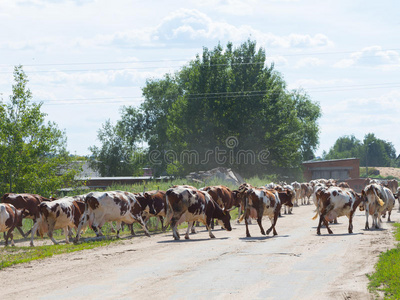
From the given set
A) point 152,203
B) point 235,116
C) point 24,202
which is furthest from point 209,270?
point 235,116

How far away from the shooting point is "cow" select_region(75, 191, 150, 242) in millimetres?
24750

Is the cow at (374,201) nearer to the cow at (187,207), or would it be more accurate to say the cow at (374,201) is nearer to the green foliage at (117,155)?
the cow at (187,207)

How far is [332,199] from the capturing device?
999 inches

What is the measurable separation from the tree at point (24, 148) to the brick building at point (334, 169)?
76.2m

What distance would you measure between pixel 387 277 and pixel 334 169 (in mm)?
98037

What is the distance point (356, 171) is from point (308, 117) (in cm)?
1457

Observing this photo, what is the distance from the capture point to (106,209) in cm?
2506

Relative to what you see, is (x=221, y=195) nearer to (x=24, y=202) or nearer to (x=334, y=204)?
(x=334, y=204)

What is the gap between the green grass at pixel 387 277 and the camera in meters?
11.9

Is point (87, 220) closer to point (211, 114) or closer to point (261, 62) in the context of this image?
point (211, 114)

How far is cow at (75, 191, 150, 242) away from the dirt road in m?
3.11

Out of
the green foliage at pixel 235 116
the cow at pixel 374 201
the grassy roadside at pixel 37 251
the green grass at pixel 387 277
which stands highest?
the green foliage at pixel 235 116

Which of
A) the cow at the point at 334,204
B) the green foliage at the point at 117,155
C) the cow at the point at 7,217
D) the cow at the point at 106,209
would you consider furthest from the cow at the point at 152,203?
the green foliage at the point at 117,155

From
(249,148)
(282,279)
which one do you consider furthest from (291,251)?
(249,148)
